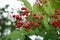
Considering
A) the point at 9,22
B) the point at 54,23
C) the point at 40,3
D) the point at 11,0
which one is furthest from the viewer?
the point at 11,0

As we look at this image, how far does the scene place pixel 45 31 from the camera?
132 centimetres

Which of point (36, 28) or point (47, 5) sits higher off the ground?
point (47, 5)

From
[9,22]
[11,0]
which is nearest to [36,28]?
[9,22]

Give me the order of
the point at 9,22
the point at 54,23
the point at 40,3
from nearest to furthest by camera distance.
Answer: the point at 54,23 → the point at 40,3 → the point at 9,22

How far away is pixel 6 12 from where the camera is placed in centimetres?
254

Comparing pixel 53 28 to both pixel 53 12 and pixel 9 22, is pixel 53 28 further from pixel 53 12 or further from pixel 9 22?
pixel 9 22

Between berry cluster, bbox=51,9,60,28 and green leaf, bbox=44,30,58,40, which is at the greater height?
berry cluster, bbox=51,9,60,28

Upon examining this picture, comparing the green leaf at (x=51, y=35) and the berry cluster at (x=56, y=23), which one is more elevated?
the berry cluster at (x=56, y=23)

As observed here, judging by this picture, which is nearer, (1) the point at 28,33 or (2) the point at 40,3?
(1) the point at 28,33

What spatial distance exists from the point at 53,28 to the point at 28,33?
15 cm

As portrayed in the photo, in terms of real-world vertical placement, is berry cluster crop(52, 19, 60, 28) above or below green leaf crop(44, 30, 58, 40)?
above

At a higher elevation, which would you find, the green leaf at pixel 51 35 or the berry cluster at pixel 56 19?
the berry cluster at pixel 56 19

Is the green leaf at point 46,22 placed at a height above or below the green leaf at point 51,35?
above

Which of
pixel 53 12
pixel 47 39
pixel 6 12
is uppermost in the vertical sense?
pixel 6 12
